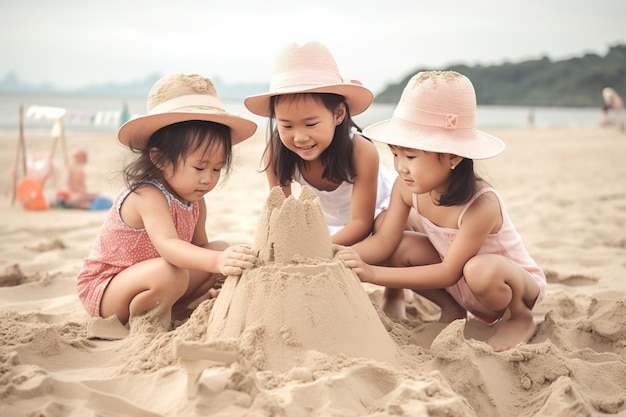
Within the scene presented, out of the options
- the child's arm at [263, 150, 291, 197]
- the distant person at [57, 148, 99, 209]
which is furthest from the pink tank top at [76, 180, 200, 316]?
the distant person at [57, 148, 99, 209]

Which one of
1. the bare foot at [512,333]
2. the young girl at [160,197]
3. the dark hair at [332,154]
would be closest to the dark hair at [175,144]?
the young girl at [160,197]

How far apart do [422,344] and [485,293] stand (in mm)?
374

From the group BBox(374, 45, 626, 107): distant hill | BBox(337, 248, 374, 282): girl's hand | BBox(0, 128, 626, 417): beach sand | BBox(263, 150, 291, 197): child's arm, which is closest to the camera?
BBox(0, 128, 626, 417): beach sand

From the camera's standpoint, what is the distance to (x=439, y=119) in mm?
2719

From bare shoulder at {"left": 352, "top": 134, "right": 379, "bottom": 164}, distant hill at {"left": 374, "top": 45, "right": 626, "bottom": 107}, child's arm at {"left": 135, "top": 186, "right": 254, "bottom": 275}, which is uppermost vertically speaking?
bare shoulder at {"left": 352, "top": 134, "right": 379, "bottom": 164}

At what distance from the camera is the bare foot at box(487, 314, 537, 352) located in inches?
106

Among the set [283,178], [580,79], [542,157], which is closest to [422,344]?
[283,178]

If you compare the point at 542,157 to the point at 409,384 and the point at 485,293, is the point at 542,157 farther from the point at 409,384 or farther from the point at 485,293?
the point at 409,384

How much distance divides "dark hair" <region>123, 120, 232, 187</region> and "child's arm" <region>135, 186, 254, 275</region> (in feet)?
0.31

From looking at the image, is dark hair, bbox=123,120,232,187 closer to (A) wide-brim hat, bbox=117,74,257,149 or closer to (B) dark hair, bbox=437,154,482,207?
(A) wide-brim hat, bbox=117,74,257,149

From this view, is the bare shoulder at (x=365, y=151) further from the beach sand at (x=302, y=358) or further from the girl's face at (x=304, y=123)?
the beach sand at (x=302, y=358)

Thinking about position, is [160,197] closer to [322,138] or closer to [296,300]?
[322,138]

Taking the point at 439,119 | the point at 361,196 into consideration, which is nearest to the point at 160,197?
the point at 361,196

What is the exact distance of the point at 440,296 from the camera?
10.5 feet
